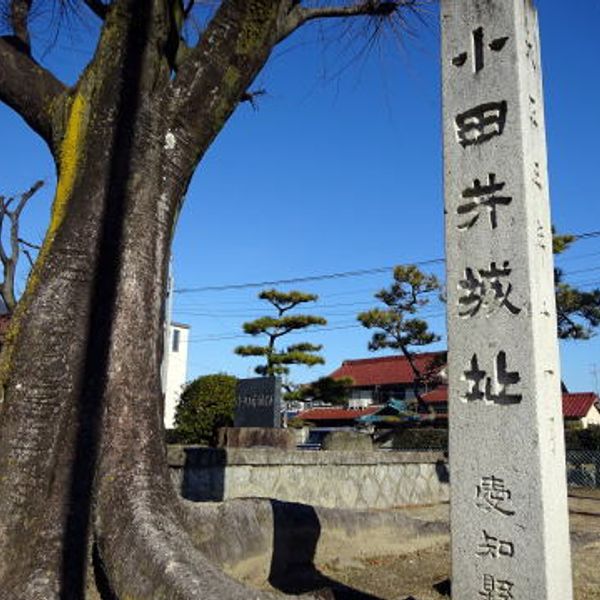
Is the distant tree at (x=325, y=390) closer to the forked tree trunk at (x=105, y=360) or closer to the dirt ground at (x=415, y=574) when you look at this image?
the dirt ground at (x=415, y=574)

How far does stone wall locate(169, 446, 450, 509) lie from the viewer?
7219mm

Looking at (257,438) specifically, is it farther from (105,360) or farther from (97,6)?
(97,6)

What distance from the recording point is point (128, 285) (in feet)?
14.1

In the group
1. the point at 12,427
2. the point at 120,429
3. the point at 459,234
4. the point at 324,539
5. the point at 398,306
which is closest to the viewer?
the point at 12,427

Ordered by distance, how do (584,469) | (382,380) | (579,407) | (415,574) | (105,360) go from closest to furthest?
(105,360) < (415,574) < (584,469) < (579,407) < (382,380)

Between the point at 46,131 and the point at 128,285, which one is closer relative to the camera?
the point at 128,285

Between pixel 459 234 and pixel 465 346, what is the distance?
83cm

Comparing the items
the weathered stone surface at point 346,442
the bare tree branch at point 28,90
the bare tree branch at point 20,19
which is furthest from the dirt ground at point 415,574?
the bare tree branch at point 20,19

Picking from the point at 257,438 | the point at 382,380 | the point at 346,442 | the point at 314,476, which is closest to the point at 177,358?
the point at 382,380

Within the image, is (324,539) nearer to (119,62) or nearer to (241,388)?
(119,62)

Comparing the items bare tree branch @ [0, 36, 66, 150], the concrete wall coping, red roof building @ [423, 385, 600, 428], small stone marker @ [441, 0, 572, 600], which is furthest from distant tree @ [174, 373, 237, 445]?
red roof building @ [423, 385, 600, 428]

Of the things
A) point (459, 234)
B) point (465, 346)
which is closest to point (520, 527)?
point (465, 346)

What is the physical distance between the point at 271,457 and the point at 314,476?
39.3 inches

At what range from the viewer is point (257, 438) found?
31.6 ft
